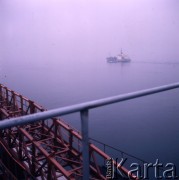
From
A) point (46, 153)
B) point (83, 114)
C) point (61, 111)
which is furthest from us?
point (46, 153)

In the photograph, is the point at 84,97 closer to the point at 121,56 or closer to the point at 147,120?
the point at 147,120

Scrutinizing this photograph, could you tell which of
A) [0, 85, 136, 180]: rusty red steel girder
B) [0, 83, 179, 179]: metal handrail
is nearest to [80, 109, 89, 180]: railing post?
[0, 83, 179, 179]: metal handrail

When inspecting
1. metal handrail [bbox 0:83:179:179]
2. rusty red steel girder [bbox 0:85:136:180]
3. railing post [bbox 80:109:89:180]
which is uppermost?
metal handrail [bbox 0:83:179:179]

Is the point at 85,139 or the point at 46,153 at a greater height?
the point at 85,139

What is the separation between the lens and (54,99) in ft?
190

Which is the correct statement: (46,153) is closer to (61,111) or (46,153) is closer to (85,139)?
(85,139)

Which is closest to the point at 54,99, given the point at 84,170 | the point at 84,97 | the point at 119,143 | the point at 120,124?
the point at 84,97

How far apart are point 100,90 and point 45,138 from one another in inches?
2369

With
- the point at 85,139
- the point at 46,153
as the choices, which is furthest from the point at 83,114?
the point at 46,153

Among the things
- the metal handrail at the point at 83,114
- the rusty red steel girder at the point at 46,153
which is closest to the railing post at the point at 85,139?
the metal handrail at the point at 83,114

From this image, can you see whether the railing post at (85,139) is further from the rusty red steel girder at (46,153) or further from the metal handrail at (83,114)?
the rusty red steel girder at (46,153)

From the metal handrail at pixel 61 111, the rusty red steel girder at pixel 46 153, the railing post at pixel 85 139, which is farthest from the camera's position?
the rusty red steel girder at pixel 46 153

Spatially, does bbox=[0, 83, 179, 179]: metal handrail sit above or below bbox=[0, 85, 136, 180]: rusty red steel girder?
above

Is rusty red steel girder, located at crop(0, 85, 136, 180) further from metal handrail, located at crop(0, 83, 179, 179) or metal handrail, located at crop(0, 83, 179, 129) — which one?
metal handrail, located at crop(0, 83, 179, 129)
